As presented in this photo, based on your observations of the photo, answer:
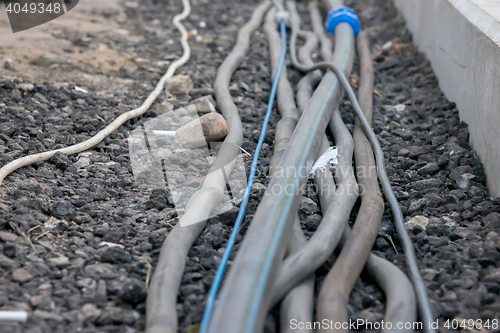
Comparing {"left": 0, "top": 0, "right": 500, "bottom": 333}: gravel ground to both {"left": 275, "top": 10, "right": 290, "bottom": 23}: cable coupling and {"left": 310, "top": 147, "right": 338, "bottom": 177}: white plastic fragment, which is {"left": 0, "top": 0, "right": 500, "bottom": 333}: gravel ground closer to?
{"left": 310, "top": 147, "right": 338, "bottom": 177}: white plastic fragment

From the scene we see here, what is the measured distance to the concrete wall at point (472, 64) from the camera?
6.78ft

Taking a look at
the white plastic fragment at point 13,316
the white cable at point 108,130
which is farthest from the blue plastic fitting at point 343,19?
the white plastic fragment at point 13,316

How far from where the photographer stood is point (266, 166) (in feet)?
7.38

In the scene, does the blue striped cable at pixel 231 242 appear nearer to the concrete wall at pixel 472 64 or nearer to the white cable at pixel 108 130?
the white cable at pixel 108 130

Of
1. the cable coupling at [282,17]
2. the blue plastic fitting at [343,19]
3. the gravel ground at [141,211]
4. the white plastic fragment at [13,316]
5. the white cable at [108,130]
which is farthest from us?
the cable coupling at [282,17]

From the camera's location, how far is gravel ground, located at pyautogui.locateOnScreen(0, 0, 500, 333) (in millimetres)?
1474

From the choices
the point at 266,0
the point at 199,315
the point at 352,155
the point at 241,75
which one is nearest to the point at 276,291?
the point at 199,315

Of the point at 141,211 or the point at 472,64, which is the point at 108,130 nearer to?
the point at 141,211

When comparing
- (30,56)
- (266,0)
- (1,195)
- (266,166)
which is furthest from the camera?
(266,0)

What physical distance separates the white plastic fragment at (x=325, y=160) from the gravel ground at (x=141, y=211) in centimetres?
15

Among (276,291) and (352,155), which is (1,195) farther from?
(352,155)

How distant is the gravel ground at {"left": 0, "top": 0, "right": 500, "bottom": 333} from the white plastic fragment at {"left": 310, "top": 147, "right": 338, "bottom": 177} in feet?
0.50

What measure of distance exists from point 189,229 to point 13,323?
69 centimetres

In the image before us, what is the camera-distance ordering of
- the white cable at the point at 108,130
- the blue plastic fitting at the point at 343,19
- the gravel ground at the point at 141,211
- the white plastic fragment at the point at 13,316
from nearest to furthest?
1. the white plastic fragment at the point at 13,316
2. the gravel ground at the point at 141,211
3. the white cable at the point at 108,130
4. the blue plastic fitting at the point at 343,19
